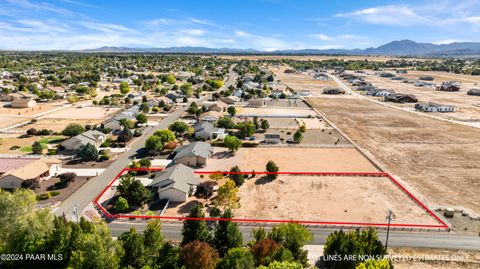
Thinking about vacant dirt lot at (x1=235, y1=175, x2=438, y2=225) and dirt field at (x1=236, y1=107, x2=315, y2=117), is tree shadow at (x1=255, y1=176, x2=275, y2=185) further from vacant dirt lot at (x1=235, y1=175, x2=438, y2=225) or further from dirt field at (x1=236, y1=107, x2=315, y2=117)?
dirt field at (x1=236, y1=107, x2=315, y2=117)

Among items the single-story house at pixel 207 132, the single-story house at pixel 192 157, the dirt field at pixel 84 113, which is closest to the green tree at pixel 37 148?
the single-story house at pixel 192 157

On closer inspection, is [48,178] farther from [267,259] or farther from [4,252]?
[267,259]

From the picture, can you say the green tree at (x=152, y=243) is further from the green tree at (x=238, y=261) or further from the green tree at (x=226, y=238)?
the green tree at (x=238, y=261)

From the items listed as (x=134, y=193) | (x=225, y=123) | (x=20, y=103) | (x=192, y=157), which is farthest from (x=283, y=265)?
(x=20, y=103)

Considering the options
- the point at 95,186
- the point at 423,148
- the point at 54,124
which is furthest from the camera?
the point at 54,124

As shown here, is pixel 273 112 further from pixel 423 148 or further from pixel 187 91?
pixel 423 148

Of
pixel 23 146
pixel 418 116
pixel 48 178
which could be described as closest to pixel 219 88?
pixel 418 116

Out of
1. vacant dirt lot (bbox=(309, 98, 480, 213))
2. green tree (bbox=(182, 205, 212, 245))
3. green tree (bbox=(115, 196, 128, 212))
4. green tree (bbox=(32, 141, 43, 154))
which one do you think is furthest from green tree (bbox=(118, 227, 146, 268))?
green tree (bbox=(32, 141, 43, 154))

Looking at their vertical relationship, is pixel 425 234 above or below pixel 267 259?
below
